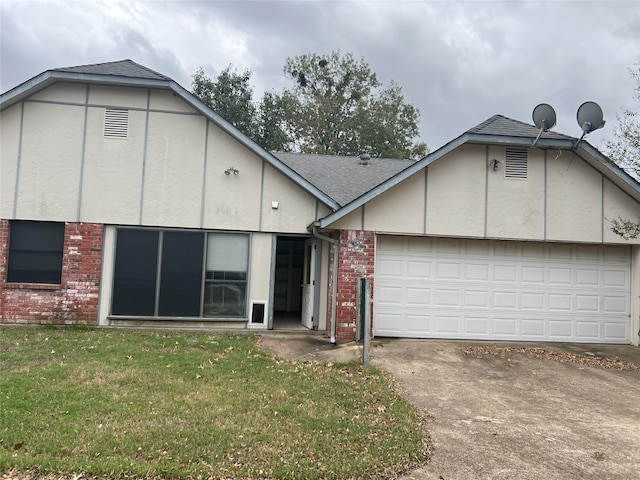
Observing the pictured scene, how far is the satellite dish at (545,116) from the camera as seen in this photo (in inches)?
360

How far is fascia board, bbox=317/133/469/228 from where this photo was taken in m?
8.97

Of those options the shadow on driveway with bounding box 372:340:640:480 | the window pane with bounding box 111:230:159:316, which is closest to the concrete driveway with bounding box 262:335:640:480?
the shadow on driveway with bounding box 372:340:640:480

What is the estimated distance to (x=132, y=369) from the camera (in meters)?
6.27

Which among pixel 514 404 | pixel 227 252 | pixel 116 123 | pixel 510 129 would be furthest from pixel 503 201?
pixel 116 123

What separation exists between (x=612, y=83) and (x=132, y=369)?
516 inches

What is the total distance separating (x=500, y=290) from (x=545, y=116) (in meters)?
3.81

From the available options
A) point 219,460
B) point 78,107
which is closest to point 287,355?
point 219,460

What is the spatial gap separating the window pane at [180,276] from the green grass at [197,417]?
2.62 m

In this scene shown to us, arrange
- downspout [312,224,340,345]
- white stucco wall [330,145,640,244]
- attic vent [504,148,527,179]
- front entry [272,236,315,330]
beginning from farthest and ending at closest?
front entry [272,236,315,330], attic vent [504,148,527,179], white stucco wall [330,145,640,244], downspout [312,224,340,345]

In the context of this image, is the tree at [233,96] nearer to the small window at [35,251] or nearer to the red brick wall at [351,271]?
the small window at [35,251]

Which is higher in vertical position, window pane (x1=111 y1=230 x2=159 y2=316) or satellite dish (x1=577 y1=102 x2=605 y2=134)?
satellite dish (x1=577 y1=102 x2=605 y2=134)

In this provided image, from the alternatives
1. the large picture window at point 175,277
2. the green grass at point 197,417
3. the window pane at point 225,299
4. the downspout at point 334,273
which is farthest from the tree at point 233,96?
the green grass at point 197,417

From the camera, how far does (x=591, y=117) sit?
8812mm

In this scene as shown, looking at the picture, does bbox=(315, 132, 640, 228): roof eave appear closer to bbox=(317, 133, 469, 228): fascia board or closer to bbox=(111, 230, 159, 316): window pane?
bbox=(317, 133, 469, 228): fascia board
